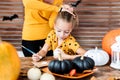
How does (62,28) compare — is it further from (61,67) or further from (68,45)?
(61,67)

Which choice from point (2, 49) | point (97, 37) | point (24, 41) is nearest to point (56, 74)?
point (2, 49)

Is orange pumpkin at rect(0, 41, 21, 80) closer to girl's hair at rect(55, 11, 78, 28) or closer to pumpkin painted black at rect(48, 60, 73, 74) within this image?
pumpkin painted black at rect(48, 60, 73, 74)

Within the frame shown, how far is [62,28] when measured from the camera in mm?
1820

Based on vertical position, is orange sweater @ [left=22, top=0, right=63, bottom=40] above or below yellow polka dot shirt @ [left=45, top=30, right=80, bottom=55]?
above

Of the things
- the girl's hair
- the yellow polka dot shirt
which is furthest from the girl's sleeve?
the yellow polka dot shirt

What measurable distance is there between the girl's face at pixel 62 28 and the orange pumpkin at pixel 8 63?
2.02 ft

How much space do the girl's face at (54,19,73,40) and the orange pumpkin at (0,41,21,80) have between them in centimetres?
62

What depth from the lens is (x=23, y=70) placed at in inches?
56.6

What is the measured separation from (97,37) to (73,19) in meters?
0.69

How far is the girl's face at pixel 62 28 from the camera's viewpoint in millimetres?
1820

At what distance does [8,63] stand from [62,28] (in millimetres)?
690

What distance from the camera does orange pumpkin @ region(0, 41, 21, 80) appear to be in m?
1.18

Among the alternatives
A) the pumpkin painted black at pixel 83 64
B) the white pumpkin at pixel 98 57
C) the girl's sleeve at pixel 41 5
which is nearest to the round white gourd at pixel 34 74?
the pumpkin painted black at pixel 83 64

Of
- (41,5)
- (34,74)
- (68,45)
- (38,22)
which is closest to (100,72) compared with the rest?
(34,74)
